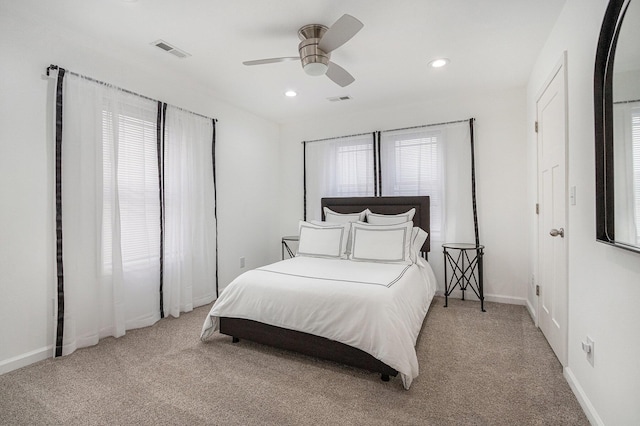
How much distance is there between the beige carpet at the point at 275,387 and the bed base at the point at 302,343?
0.08 m

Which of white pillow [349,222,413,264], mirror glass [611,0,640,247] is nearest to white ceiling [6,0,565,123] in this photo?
mirror glass [611,0,640,247]

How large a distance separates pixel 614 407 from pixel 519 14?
2419 mm

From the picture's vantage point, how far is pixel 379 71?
3180 mm

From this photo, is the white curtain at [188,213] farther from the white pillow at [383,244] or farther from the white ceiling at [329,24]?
the white pillow at [383,244]

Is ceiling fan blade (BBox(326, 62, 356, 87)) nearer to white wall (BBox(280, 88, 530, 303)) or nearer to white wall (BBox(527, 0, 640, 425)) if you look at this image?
white wall (BBox(527, 0, 640, 425))

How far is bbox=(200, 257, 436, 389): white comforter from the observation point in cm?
199

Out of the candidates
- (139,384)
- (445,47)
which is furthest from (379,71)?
(139,384)

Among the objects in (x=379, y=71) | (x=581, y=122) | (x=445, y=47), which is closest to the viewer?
(x=581, y=122)

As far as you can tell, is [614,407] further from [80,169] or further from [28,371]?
[80,169]

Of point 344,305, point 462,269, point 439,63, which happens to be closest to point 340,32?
point 439,63

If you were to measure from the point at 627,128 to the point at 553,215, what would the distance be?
1396 millimetres

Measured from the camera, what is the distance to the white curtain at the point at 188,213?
325 centimetres

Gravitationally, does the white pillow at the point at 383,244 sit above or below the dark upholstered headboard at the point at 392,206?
below

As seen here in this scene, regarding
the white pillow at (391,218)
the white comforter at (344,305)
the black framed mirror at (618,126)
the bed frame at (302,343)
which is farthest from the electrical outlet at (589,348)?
the white pillow at (391,218)
